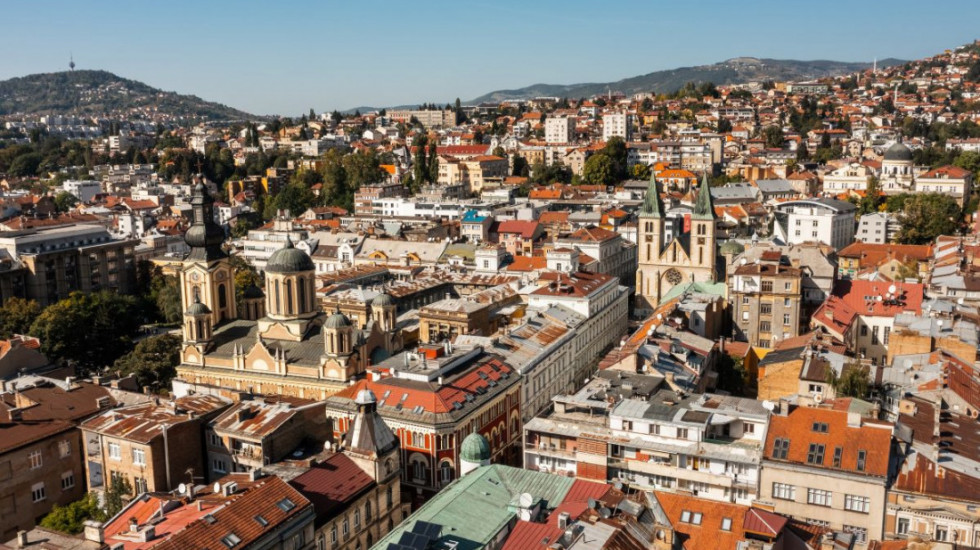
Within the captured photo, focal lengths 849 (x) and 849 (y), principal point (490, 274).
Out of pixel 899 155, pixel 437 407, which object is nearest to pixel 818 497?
pixel 437 407

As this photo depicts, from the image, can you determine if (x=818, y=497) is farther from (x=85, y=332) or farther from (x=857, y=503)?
(x=85, y=332)

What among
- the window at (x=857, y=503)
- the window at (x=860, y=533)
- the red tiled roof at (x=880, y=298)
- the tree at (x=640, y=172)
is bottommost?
the window at (x=860, y=533)

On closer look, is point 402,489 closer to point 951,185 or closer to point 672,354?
point 672,354

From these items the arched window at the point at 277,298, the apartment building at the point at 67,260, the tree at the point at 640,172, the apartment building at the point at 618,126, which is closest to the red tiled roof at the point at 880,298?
the arched window at the point at 277,298

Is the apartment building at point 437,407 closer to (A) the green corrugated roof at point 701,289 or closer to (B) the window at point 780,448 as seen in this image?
(B) the window at point 780,448

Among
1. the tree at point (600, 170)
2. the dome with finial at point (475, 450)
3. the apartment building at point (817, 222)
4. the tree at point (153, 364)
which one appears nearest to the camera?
the dome with finial at point (475, 450)

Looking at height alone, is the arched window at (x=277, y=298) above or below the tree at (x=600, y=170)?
below
